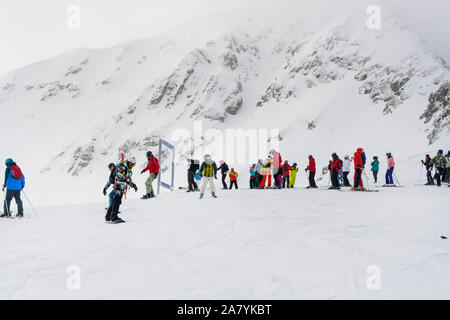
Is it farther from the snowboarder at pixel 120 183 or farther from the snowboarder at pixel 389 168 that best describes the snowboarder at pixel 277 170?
the snowboarder at pixel 120 183

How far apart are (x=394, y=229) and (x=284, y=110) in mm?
42693

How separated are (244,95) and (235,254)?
54.6 meters

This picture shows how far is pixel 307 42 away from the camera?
64.4m

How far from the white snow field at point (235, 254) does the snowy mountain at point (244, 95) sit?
54.0 ft

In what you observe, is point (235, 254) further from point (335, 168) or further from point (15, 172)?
point (335, 168)

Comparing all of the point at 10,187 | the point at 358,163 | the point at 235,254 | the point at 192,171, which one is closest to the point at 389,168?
the point at 358,163

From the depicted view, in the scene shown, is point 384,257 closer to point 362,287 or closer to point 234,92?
point 362,287

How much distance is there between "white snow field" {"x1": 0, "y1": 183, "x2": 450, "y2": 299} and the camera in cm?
439

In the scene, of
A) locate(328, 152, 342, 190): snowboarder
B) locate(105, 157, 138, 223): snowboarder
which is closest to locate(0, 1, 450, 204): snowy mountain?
locate(328, 152, 342, 190): snowboarder

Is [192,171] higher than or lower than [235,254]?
higher

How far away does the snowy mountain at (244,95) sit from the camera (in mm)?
38469

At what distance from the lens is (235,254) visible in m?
5.84

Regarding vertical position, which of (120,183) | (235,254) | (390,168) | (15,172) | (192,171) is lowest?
(235,254)
